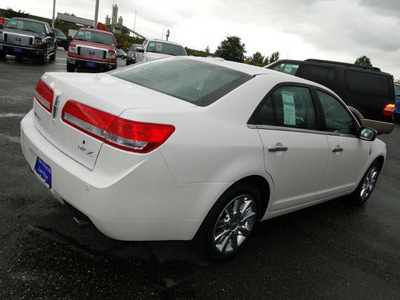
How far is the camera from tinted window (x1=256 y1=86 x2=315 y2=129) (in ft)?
9.42

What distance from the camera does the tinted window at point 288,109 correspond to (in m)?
2.87

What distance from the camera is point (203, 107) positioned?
247 centimetres

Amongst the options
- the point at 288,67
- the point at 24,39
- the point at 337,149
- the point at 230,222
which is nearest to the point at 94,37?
the point at 24,39

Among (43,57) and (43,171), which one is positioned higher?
(43,171)

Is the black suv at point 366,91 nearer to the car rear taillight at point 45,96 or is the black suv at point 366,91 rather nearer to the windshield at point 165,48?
the windshield at point 165,48

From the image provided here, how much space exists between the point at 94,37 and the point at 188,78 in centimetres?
1213

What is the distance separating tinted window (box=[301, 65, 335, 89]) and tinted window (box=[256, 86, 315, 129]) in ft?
19.5

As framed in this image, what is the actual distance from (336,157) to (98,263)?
251cm

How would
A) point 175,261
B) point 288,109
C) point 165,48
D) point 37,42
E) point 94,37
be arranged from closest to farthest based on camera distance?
1. point 175,261
2. point 288,109
3. point 165,48
4. point 94,37
5. point 37,42

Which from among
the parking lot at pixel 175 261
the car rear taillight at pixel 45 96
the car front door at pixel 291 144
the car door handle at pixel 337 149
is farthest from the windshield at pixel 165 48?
the car rear taillight at pixel 45 96

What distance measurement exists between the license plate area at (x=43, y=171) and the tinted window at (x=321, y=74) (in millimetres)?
7791

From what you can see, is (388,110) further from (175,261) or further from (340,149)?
(175,261)

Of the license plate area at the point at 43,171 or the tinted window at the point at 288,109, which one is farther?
the tinted window at the point at 288,109

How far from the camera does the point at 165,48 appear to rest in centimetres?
1355
